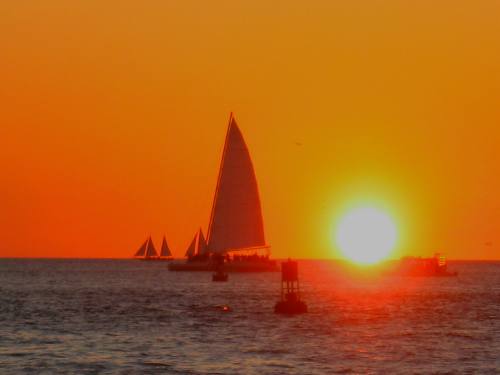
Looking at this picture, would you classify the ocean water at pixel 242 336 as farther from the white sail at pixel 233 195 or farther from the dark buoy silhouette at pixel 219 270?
the white sail at pixel 233 195

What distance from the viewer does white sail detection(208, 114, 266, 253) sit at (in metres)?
184

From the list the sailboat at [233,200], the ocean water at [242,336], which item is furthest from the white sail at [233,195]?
the ocean water at [242,336]

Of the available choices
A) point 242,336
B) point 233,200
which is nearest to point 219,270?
point 233,200

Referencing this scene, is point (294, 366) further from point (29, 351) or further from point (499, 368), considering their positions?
point (29, 351)

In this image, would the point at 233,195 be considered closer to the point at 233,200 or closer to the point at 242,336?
the point at 233,200

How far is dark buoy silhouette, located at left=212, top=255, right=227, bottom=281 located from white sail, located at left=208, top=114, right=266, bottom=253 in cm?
287

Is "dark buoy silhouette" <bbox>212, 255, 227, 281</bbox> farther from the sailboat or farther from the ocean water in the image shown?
the ocean water

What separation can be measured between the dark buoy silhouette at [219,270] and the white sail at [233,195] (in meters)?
2.87

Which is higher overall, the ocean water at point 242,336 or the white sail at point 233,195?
the white sail at point 233,195

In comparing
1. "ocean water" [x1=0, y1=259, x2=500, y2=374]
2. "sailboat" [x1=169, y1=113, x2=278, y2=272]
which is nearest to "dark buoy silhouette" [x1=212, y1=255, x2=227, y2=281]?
"sailboat" [x1=169, y1=113, x2=278, y2=272]

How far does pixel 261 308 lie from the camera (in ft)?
369

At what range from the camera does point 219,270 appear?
181125mm

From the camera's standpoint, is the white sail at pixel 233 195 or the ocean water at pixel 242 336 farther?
the white sail at pixel 233 195

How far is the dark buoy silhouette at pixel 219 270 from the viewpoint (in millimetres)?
176375
